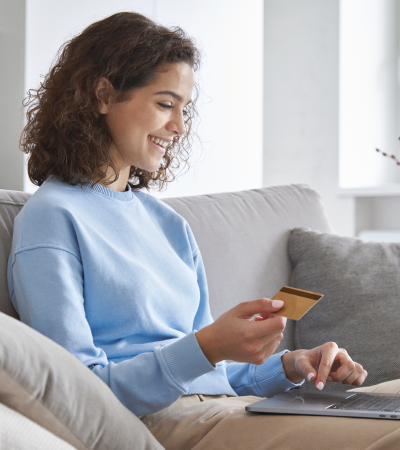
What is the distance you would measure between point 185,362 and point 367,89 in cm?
247

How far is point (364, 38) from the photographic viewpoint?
2961mm

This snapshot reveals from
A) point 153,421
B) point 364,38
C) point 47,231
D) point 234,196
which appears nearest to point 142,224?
point 47,231

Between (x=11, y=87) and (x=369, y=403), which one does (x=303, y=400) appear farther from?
(x=11, y=87)

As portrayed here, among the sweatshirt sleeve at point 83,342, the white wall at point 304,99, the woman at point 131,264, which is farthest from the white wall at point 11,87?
the white wall at point 304,99

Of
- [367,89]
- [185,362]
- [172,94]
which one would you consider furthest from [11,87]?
[367,89]

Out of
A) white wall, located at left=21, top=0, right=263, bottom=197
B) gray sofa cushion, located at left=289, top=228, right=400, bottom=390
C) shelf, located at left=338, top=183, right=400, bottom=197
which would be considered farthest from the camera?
shelf, located at left=338, top=183, right=400, bottom=197

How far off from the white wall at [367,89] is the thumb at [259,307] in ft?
7.11

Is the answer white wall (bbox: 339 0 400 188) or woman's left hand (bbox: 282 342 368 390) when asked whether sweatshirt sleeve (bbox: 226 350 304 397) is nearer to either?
woman's left hand (bbox: 282 342 368 390)

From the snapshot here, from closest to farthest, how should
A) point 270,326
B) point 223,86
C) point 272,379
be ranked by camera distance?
1. point 270,326
2. point 272,379
3. point 223,86

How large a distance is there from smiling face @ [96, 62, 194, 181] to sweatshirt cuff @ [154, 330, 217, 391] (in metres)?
0.46

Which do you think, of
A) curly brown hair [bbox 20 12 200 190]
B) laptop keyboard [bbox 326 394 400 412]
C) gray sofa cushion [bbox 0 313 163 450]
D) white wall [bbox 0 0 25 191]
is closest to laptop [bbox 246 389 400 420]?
laptop keyboard [bbox 326 394 400 412]

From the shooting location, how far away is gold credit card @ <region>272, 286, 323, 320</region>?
817mm

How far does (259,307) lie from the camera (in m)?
0.83

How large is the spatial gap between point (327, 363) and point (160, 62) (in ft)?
2.21
